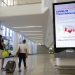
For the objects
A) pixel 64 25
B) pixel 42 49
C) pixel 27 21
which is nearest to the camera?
pixel 64 25

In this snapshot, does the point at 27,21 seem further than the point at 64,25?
Yes

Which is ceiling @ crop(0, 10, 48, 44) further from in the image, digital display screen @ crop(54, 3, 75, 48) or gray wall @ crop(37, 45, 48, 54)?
gray wall @ crop(37, 45, 48, 54)

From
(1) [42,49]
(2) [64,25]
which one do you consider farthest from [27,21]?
(1) [42,49]

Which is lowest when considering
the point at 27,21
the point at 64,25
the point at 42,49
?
the point at 42,49

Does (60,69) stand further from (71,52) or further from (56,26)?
(56,26)

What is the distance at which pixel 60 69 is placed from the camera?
2.14 meters

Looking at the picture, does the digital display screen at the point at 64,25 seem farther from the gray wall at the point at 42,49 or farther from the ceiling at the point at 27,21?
the gray wall at the point at 42,49

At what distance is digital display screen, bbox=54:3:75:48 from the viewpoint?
2021 mm

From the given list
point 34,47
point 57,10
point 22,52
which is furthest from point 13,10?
point 34,47

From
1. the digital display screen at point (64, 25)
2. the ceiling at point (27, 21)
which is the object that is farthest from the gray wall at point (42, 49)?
the digital display screen at point (64, 25)

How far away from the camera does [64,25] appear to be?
2.04 meters

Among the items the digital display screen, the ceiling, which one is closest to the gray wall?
the ceiling

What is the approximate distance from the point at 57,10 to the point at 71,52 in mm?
439

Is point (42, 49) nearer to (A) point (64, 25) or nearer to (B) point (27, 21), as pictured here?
(B) point (27, 21)
